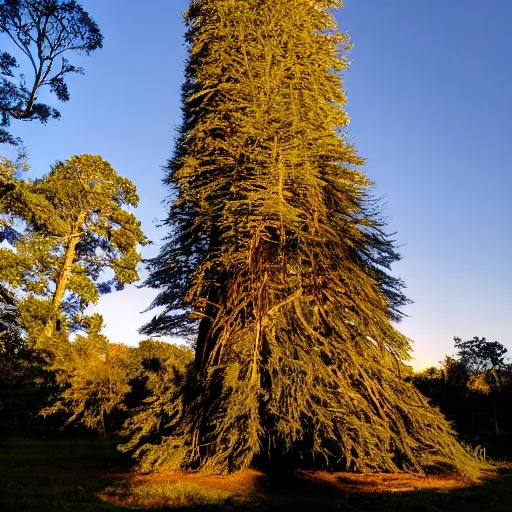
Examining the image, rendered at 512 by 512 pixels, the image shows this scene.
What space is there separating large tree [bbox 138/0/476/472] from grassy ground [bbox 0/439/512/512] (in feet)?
1.57

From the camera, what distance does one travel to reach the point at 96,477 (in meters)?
10.0

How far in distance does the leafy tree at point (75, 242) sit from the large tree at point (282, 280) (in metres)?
12.9

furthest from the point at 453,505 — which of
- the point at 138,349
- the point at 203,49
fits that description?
the point at 138,349

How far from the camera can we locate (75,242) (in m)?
Result: 27.8

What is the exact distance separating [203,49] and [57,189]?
53.6 feet

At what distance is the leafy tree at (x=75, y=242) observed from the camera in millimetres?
24203

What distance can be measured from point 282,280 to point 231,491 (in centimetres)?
479

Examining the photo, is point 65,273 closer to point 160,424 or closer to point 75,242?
point 75,242

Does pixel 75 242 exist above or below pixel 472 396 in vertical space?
above

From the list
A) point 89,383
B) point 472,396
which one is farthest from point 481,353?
point 89,383

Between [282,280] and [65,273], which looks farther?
[65,273]

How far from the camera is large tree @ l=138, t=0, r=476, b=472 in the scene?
9.69 m

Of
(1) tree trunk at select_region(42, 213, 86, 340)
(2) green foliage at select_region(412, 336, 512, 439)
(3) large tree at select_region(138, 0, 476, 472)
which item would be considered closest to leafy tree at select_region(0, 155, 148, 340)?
(1) tree trunk at select_region(42, 213, 86, 340)

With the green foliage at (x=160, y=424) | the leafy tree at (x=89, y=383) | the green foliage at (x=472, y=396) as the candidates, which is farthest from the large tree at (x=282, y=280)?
the green foliage at (x=472, y=396)
